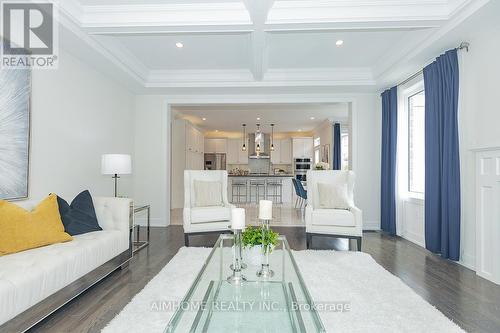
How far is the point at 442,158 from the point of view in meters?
3.46

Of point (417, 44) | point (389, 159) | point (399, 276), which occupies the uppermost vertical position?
point (417, 44)

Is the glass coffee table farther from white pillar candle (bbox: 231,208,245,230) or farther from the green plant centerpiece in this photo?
white pillar candle (bbox: 231,208,245,230)

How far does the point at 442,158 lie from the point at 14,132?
469cm

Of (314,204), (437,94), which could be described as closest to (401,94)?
(437,94)

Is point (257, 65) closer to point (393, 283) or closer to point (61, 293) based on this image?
point (393, 283)

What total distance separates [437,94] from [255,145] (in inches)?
312

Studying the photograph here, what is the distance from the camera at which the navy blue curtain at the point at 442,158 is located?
128 inches

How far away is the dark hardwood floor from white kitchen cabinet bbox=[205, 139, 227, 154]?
7.47m

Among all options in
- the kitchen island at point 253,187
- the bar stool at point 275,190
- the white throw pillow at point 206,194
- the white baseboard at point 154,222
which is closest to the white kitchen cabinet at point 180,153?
the kitchen island at point 253,187

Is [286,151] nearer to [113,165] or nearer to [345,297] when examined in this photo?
[113,165]

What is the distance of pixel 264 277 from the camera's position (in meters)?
2.04

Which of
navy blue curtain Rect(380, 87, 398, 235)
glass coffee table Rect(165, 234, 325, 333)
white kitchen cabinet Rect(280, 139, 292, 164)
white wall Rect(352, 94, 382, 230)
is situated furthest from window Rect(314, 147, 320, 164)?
glass coffee table Rect(165, 234, 325, 333)

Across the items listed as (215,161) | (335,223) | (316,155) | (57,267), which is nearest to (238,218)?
(57,267)

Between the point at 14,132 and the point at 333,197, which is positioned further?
the point at 333,197
